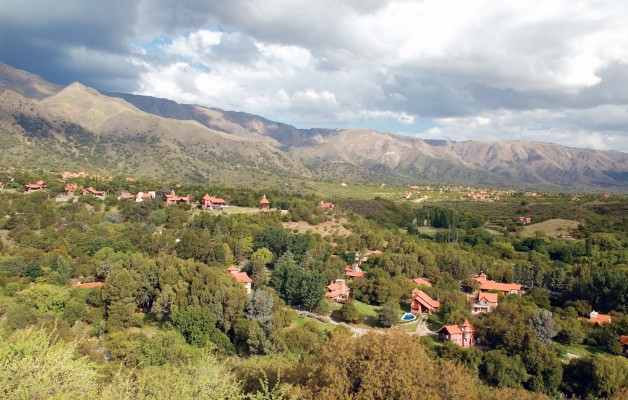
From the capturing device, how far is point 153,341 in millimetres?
22938

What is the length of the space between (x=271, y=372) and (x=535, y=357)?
16631 millimetres

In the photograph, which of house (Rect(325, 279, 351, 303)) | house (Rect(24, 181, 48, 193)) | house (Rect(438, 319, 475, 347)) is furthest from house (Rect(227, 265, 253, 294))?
house (Rect(24, 181, 48, 193))

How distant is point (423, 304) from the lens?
34.1 m

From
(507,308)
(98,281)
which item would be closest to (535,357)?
(507,308)

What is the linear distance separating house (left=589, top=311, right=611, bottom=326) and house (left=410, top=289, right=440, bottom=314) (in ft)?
37.7

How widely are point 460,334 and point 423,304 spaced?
5905 millimetres

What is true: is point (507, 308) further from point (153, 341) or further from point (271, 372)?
point (153, 341)

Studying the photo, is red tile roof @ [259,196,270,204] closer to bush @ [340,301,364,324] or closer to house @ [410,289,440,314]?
house @ [410,289,440,314]

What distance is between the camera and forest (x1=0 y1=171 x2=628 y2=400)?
12.5m

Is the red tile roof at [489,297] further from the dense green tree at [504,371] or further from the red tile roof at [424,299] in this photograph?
the dense green tree at [504,371]

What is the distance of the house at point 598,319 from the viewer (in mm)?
31984

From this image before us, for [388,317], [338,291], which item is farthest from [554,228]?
[388,317]

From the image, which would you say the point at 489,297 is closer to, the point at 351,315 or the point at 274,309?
the point at 351,315

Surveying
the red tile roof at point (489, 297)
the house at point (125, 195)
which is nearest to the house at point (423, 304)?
the red tile roof at point (489, 297)
